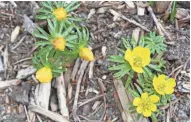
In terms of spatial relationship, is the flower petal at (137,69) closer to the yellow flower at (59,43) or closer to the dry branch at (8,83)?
the yellow flower at (59,43)

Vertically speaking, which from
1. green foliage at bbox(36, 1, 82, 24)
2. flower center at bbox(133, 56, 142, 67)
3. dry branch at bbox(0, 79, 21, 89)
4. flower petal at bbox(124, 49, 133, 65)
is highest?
green foliage at bbox(36, 1, 82, 24)

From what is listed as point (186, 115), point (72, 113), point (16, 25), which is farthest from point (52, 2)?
point (186, 115)

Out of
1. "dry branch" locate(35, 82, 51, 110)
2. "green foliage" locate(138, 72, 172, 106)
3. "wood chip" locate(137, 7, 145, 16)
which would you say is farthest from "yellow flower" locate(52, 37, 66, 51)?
"wood chip" locate(137, 7, 145, 16)

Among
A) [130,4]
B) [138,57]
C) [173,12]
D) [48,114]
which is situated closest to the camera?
[138,57]

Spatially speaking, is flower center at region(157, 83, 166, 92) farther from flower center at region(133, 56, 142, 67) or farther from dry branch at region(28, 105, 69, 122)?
dry branch at region(28, 105, 69, 122)

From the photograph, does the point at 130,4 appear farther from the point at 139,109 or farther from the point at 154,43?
the point at 139,109

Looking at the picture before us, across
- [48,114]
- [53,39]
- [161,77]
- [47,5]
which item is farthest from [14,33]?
[161,77]
